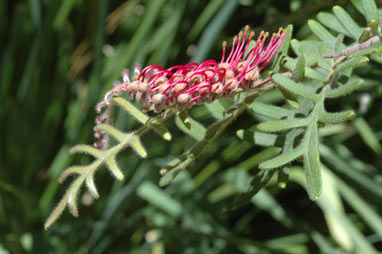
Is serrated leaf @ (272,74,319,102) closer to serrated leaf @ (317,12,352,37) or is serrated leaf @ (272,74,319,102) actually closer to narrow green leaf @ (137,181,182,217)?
serrated leaf @ (317,12,352,37)

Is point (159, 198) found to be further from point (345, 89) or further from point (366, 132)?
point (345, 89)

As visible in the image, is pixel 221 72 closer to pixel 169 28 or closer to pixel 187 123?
pixel 187 123

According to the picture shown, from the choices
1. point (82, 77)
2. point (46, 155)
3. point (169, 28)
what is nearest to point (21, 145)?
point (46, 155)

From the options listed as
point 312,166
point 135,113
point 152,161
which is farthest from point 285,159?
point 152,161

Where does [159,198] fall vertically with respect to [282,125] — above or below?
A: below

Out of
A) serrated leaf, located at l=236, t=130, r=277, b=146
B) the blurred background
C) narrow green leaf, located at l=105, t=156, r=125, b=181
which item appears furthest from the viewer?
the blurred background

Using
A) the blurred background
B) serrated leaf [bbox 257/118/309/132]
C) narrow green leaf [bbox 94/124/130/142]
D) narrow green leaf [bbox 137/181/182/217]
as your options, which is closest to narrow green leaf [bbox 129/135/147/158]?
narrow green leaf [bbox 94/124/130/142]

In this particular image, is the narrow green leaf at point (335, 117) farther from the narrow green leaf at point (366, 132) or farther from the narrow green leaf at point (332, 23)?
the narrow green leaf at point (366, 132)
